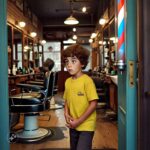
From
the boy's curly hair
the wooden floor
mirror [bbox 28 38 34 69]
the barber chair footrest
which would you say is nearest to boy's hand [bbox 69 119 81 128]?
the boy's curly hair

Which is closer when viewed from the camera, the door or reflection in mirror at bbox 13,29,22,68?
the door

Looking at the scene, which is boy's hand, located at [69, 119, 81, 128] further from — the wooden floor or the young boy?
the wooden floor

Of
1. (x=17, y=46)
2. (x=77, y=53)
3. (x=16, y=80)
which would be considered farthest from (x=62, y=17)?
(x=77, y=53)

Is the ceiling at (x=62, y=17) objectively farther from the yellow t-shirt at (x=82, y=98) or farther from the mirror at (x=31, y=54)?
the yellow t-shirt at (x=82, y=98)

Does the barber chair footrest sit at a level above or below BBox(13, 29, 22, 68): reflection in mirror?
below

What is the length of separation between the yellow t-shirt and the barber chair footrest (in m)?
1.83

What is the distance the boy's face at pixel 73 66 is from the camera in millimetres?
1905

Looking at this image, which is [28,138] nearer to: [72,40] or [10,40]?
[10,40]

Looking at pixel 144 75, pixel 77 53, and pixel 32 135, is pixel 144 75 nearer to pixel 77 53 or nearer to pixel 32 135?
pixel 77 53

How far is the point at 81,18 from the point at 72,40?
1046 mm

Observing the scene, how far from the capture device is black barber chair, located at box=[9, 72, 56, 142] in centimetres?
337

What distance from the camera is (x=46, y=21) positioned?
36.2 feet

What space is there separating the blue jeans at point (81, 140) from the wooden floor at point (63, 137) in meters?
1.35

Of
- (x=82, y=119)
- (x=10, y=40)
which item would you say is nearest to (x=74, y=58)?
(x=82, y=119)
